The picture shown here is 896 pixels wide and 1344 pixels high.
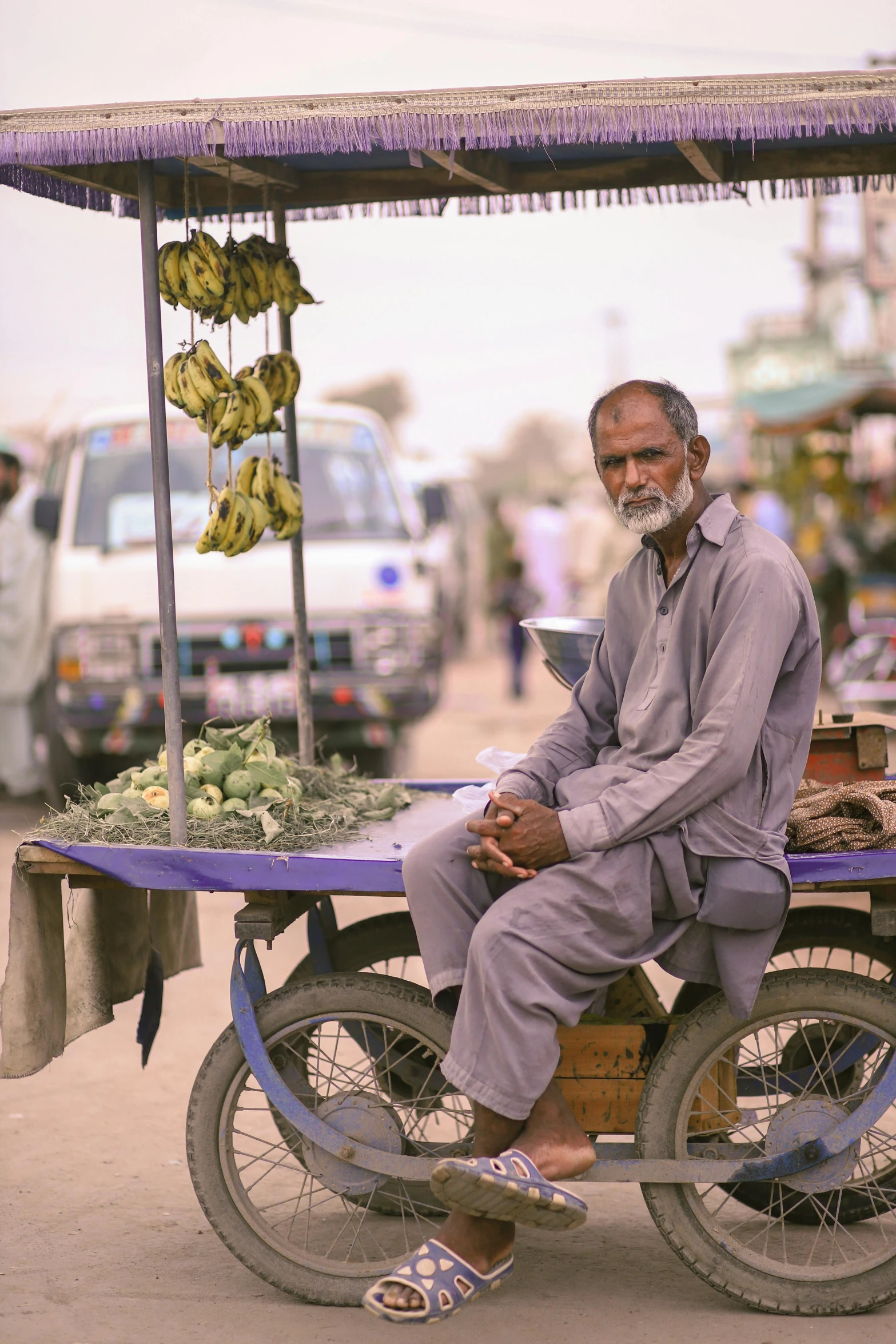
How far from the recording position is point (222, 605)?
26.0 ft

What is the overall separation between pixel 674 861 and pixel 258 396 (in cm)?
171

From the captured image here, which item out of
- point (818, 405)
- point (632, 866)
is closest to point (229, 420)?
point (632, 866)

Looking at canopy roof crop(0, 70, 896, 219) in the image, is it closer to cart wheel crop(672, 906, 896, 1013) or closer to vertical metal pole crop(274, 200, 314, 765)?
vertical metal pole crop(274, 200, 314, 765)

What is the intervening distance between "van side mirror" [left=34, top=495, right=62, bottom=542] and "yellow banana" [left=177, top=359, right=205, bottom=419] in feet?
15.3

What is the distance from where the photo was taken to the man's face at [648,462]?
9.39 feet

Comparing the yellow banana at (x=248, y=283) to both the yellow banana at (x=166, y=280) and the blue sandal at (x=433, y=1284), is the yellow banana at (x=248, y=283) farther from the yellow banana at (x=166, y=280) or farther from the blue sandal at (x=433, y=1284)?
the blue sandal at (x=433, y=1284)

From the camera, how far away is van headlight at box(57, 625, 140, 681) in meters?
7.67

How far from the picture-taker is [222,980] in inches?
216

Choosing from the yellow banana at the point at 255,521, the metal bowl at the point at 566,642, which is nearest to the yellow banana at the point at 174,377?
the yellow banana at the point at 255,521

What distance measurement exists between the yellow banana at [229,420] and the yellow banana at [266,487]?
210mm

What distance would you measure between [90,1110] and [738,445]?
93.3ft

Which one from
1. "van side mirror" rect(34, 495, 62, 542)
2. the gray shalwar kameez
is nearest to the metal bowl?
the gray shalwar kameez

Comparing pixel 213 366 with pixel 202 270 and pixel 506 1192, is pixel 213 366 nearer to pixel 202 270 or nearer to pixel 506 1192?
pixel 202 270

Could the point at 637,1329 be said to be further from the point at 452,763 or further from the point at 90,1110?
the point at 452,763
